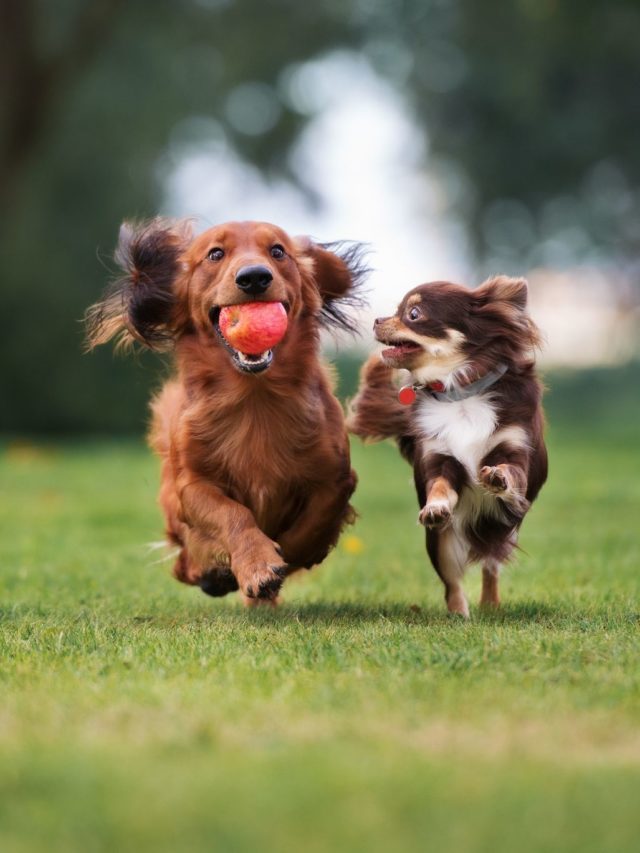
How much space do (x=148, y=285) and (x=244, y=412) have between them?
0.72 meters

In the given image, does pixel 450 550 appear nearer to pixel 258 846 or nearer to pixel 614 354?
pixel 258 846

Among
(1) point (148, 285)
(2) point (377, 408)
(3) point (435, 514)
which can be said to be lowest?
(3) point (435, 514)

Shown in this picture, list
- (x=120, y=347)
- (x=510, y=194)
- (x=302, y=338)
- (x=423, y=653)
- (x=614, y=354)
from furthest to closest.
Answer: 1. (x=614, y=354)
2. (x=510, y=194)
3. (x=120, y=347)
4. (x=302, y=338)
5. (x=423, y=653)

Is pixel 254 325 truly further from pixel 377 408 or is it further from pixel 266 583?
pixel 266 583

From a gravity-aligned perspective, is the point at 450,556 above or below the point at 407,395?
below

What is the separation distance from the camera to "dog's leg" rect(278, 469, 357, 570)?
17.1 ft

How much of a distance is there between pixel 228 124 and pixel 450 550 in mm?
17246

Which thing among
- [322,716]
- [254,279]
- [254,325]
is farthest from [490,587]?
[322,716]

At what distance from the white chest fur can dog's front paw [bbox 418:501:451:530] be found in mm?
284

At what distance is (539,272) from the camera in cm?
2595

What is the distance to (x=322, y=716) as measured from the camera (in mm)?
3150

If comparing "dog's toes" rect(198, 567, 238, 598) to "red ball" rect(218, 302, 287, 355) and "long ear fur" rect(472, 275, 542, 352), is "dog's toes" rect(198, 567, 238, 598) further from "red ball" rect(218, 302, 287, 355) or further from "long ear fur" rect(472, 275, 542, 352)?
"long ear fur" rect(472, 275, 542, 352)

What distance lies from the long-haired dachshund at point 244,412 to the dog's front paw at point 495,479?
80 centimetres

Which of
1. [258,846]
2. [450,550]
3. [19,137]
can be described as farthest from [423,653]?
[19,137]
